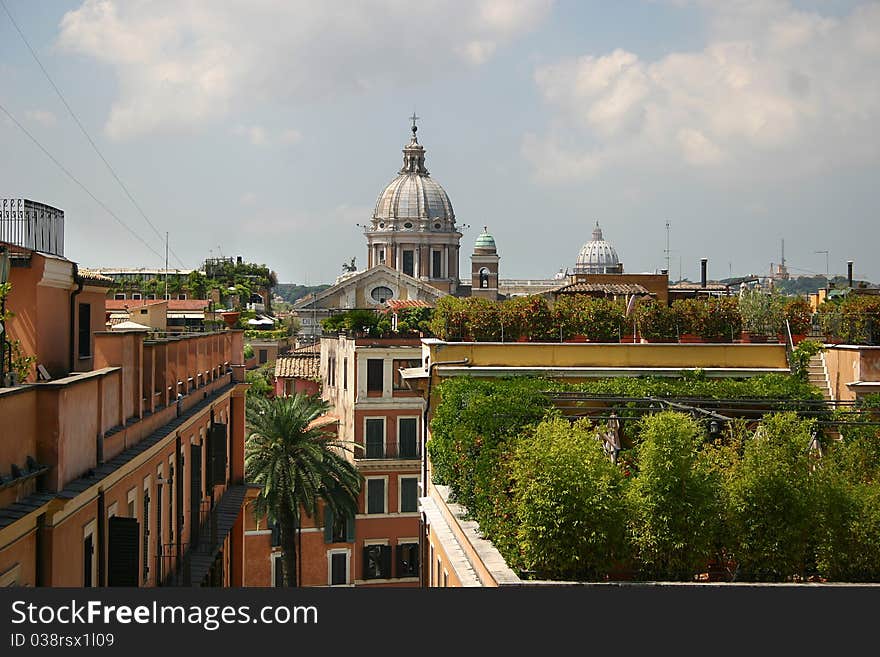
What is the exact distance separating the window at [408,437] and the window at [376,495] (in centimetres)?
115

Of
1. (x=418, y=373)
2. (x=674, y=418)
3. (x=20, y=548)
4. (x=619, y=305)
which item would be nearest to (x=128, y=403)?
(x=20, y=548)

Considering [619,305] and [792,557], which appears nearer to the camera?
[792,557]

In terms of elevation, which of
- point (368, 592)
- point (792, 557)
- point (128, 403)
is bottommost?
point (792, 557)

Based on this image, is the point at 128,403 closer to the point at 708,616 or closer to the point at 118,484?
the point at 118,484

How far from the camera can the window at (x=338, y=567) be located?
38438 millimetres

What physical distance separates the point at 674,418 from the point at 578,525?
5.47 ft

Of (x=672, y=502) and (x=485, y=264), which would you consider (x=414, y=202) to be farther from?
(x=672, y=502)

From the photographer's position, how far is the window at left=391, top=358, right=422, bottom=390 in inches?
1580

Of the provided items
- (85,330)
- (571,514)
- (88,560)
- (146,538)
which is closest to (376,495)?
(85,330)

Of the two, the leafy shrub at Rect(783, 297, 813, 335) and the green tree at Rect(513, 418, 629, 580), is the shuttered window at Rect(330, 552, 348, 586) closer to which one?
the leafy shrub at Rect(783, 297, 813, 335)

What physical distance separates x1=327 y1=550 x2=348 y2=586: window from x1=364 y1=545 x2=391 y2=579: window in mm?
674

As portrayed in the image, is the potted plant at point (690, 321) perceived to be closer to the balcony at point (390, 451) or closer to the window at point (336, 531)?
the balcony at point (390, 451)

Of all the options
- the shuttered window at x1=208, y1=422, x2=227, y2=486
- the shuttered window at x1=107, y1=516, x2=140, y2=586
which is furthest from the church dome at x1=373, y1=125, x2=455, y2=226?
the shuttered window at x1=107, y1=516, x2=140, y2=586

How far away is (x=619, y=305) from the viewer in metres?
28.8
